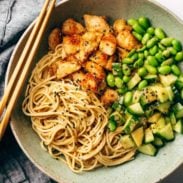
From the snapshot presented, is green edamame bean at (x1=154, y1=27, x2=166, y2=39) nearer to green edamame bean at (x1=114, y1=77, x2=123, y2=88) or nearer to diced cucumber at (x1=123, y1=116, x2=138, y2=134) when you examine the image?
green edamame bean at (x1=114, y1=77, x2=123, y2=88)

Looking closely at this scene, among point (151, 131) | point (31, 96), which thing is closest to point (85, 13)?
point (31, 96)

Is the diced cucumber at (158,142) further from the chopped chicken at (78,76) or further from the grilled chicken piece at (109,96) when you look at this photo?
the chopped chicken at (78,76)

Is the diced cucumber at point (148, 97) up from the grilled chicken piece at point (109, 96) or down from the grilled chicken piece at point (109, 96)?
up

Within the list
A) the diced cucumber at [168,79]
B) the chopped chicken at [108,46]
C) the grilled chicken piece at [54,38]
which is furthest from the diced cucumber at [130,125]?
the grilled chicken piece at [54,38]

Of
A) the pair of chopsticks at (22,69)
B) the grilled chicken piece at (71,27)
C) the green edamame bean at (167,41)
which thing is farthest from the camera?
the grilled chicken piece at (71,27)

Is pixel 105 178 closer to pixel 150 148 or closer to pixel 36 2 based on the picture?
pixel 150 148

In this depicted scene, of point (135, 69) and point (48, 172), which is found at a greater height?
point (135, 69)

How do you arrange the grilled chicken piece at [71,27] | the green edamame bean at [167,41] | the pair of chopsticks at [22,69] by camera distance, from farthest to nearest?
the grilled chicken piece at [71,27]
the green edamame bean at [167,41]
the pair of chopsticks at [22,69]

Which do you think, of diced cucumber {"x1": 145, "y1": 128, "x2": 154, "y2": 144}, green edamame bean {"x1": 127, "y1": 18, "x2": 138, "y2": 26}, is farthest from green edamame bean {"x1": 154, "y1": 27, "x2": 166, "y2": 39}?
diced cucumber {"x1": 145, "y1": 128, "x2": 154, "y2": 144}

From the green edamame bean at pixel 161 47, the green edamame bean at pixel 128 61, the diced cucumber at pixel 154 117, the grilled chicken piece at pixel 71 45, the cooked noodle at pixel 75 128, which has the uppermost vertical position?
the green edamame bean at pixel 161 47
